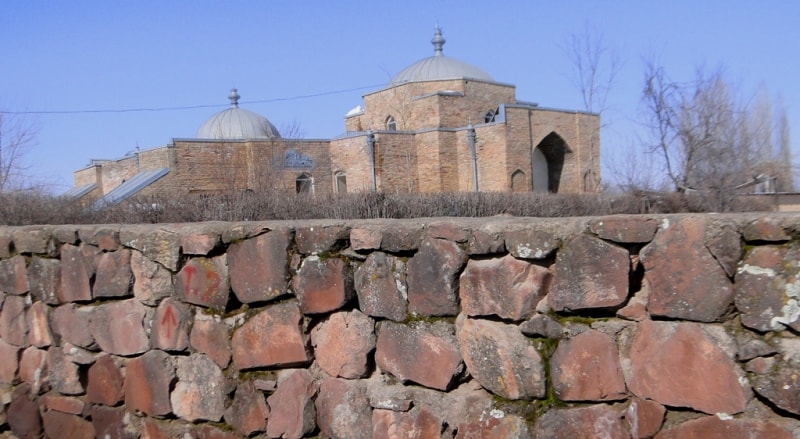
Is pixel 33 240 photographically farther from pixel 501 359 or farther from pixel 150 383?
pixel 501 359

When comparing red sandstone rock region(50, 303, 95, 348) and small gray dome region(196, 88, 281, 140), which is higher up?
small gray dome region(196, 88, 281, 140)

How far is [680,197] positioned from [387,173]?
66.0ft

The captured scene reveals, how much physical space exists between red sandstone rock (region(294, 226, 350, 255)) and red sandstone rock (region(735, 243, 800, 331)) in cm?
131

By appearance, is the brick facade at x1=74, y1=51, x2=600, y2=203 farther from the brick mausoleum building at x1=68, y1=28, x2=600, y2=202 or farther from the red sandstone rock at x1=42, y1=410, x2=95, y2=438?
the red sandstone rock at x1=42, y1=410, x2=95, y2=438

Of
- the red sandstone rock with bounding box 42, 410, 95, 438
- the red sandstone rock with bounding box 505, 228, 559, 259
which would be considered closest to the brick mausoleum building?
the red sandstone rock with bounding box 42, 410, 95, 438

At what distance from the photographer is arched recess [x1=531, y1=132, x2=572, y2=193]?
101 ft

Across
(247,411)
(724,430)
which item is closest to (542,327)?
(724,430)

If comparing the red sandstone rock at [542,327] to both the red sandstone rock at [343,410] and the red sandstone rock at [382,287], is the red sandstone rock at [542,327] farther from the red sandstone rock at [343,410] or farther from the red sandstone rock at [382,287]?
the red sandstone rock at [343,410]

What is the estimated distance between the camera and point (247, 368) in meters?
2.86

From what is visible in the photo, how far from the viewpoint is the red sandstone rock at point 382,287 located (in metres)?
2.51

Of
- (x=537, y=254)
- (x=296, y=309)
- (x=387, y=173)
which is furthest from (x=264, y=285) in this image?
(x=387, y=173)

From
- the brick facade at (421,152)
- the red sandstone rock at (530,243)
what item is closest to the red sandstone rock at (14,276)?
the red sandstone rock at (530,243)

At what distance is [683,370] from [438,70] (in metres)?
31.2

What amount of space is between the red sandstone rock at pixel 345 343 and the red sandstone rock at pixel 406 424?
6.7 inches
